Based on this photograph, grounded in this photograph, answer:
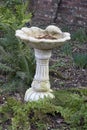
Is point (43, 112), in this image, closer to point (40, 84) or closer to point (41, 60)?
point (40, 84)

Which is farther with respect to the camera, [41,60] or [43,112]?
[41,60]

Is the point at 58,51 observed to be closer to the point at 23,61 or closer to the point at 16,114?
the point at 23,61

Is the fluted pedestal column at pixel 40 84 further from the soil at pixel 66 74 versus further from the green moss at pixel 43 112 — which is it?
the soil at pixel 66 74

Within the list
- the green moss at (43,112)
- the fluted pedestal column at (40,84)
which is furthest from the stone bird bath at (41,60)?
the green moss at (43,112)

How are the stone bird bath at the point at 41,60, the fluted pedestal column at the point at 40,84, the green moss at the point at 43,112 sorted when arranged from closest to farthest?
the green moss at the point at 43,112 < the stone bird bath at the point at 41,60 < the fluted pedestal column at the point at 40,84

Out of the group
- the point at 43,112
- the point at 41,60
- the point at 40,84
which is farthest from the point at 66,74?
the point at 43,112

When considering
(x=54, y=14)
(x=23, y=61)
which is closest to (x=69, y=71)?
(x=23, y=61)

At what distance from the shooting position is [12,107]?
450 centimetres

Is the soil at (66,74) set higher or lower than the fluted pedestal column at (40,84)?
lower

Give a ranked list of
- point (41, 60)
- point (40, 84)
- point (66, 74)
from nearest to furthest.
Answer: point (41, 60) → point (40, 84) → point (66, 74)

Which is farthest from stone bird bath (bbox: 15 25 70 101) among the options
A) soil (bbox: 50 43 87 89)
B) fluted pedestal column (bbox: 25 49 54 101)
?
soil (bbox: 50 43 87 89)

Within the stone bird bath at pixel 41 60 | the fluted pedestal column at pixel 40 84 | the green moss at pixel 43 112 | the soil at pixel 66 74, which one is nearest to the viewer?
the green moss at pixel 43 112

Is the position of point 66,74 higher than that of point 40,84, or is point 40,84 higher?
point 40,84

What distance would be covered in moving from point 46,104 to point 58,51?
2.35m
